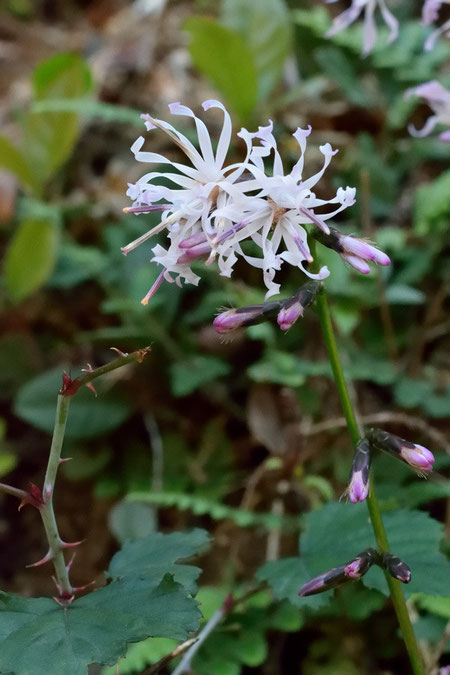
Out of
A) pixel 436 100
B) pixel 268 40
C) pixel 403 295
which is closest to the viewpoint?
pixel 436 100

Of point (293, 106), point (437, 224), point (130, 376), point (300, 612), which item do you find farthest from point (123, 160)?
point (300, 612)

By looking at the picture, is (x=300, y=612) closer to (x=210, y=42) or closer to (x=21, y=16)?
(x=210, y=42)

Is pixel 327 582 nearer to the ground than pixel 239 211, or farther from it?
nearer to the ground

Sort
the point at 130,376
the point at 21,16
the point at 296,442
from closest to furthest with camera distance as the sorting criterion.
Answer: the point at 296,442
the point at 130,376
the point at 21,16

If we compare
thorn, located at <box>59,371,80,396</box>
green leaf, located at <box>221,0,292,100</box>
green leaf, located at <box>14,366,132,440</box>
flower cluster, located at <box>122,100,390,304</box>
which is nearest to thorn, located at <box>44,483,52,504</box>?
thorn, located at <box>59,371,80,396</box>

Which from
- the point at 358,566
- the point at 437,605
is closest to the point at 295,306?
the point at 358,566

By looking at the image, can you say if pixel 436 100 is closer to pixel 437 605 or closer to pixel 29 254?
pixel 437 605

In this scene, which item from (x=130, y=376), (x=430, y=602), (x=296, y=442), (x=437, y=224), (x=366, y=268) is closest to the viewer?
(x=366, y=268)
